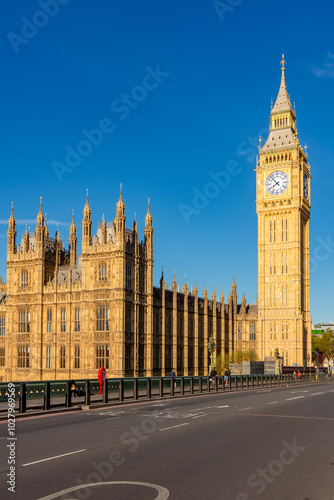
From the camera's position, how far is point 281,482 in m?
10.6

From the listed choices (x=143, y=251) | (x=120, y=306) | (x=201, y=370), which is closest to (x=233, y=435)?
(x=120, y=306)

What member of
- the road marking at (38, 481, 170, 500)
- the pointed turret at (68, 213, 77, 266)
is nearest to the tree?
the pointed turret at (68, 213, 77, 266)

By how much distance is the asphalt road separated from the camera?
9.87 meters

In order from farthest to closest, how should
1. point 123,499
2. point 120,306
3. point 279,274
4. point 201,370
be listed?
point 279,274 < point 201,370 < point 120,306 < point 123,499

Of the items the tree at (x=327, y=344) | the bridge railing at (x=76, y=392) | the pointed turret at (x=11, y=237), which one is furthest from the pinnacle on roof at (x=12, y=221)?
the tree at (x=327, y=344)

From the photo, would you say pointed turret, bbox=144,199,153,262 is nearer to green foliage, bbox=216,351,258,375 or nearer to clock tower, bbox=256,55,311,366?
green foliage, bbox=216,351,258,375

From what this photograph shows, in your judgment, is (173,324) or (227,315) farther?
(227,315)

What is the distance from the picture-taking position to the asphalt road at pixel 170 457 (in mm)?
9867

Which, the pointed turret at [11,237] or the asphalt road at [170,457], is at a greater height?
the pointed turret at [11,237]

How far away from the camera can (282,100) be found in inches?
4318

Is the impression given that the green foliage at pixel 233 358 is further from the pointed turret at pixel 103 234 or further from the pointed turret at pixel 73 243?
the pointed turret at pixel 103 234

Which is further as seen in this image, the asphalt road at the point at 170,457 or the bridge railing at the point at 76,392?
the bridge railing at the point at 76,392

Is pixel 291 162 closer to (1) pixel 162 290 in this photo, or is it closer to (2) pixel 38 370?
(1) pixel 162 290

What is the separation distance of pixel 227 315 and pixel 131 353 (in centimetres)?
3974
